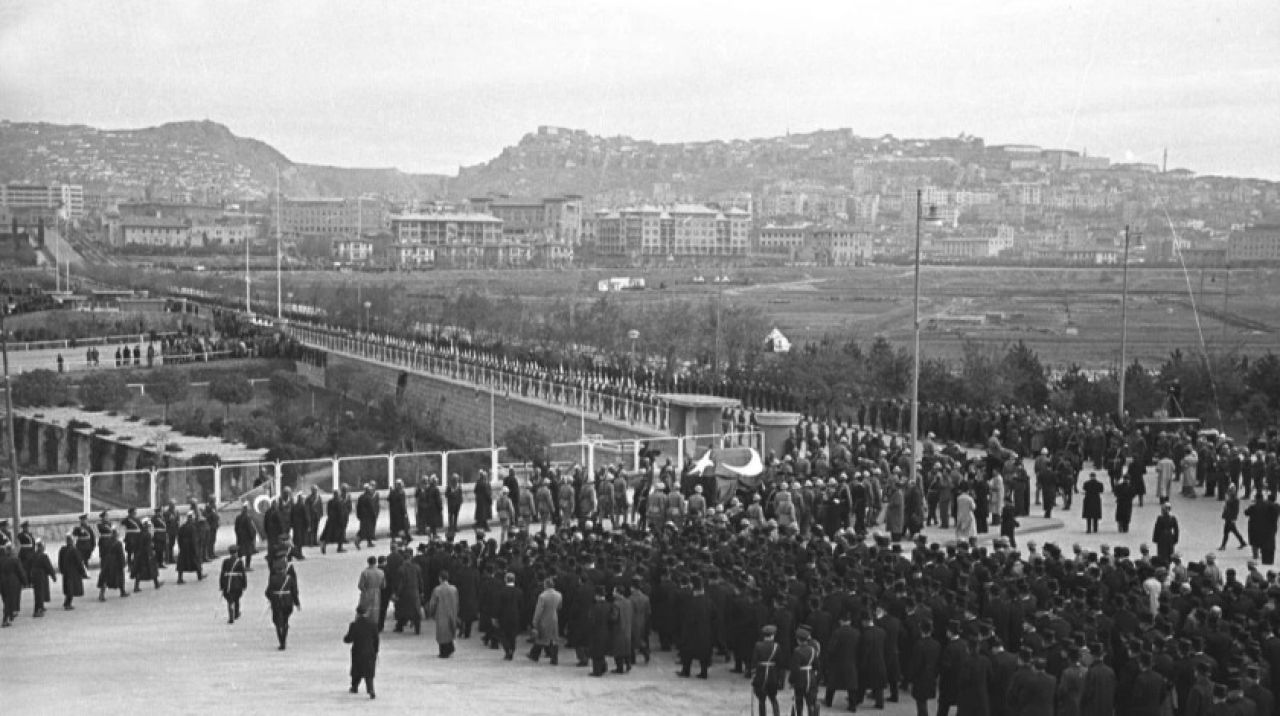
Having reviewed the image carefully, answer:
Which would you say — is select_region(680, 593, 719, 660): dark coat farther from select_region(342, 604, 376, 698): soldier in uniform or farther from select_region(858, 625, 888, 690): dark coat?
select_region(342, 604, 376, 698): soldier in uniform

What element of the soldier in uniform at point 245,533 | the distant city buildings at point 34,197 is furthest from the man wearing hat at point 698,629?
the distant city buildings at point 34,197

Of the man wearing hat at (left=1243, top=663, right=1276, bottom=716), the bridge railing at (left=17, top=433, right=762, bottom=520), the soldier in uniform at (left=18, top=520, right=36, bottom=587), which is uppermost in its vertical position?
the man wearing hat at (left=1243, top=663, right=1276, bottom=716)

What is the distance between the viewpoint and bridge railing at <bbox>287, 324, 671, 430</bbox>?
39750 millimetres

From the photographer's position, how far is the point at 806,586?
51.0 feet

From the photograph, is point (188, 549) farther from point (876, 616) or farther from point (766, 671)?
point (876, 616)

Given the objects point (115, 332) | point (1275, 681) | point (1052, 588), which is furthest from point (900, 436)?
point (115, 332)

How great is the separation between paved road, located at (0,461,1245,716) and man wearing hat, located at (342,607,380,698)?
24cm

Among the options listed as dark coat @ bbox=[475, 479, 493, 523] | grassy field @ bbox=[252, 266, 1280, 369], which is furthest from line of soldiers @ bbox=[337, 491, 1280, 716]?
grassy field @ bbox=[252, 266, 1280, 369]

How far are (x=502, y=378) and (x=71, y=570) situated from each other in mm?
32241

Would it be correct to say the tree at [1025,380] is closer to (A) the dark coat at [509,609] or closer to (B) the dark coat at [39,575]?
(A) the dark coat at [509,609]

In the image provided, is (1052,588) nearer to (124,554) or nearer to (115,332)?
(124,554)

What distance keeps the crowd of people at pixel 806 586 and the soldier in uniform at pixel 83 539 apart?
1.4 inches

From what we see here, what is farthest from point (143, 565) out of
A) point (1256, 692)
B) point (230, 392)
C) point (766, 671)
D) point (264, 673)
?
point (230, 392)

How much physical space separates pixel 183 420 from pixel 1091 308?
72716mm
